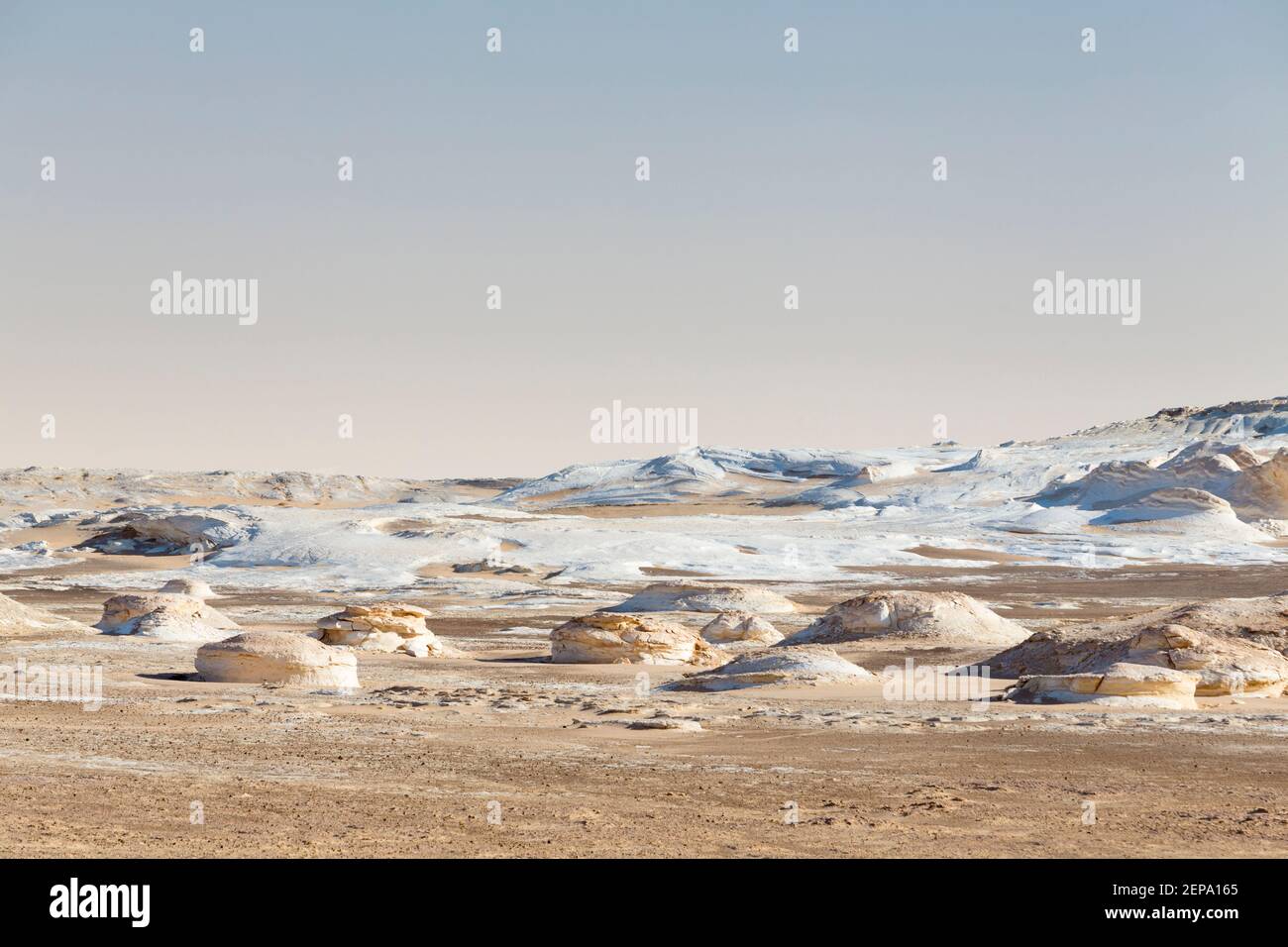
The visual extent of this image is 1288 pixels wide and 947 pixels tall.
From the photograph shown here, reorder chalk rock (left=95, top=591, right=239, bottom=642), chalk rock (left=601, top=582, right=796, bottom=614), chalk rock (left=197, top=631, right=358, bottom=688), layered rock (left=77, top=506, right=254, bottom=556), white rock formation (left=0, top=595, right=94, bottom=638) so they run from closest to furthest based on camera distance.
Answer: chalk rock (left=197, top=631, right=358, bottom=688) → chalk rock (left=95, top=591, right=239, bottom=642) → white rock formation (left=0, top=595, right=94, bottom=638) → chalk rock (left=601, top=582, right=796, bottom=614) → layered rock (left=77, top=506, right=254, bottom=556)

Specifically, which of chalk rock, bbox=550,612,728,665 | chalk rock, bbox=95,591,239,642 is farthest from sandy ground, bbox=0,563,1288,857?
chalk rock, bbox=95,591,239,642

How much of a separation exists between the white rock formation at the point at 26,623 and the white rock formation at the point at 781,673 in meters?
12.3

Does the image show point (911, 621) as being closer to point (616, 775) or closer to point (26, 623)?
point (616, 775)

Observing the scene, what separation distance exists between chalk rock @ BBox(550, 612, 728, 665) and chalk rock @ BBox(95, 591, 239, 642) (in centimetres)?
642

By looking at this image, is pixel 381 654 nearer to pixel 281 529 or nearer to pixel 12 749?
pixel 12 749

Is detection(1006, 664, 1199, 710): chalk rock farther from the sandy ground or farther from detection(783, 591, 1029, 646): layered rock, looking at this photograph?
detection(783, 591, 1029, 646): layered rock

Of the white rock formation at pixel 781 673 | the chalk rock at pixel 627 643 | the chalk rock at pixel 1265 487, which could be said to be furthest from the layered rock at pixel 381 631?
the chalk rock at pixel 1265 487

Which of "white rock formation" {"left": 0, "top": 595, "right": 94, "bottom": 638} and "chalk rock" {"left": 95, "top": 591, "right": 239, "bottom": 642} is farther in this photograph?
"white rock formation" {"left": 0, "top": 595, "right": 94, "bottom": 638}

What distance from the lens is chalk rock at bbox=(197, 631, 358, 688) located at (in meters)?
17.3

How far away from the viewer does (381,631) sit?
23016 millimetres

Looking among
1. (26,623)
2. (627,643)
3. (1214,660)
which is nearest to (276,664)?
(627,643)

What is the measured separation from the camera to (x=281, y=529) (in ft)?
179

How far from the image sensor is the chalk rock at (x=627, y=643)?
20891 millimetres
